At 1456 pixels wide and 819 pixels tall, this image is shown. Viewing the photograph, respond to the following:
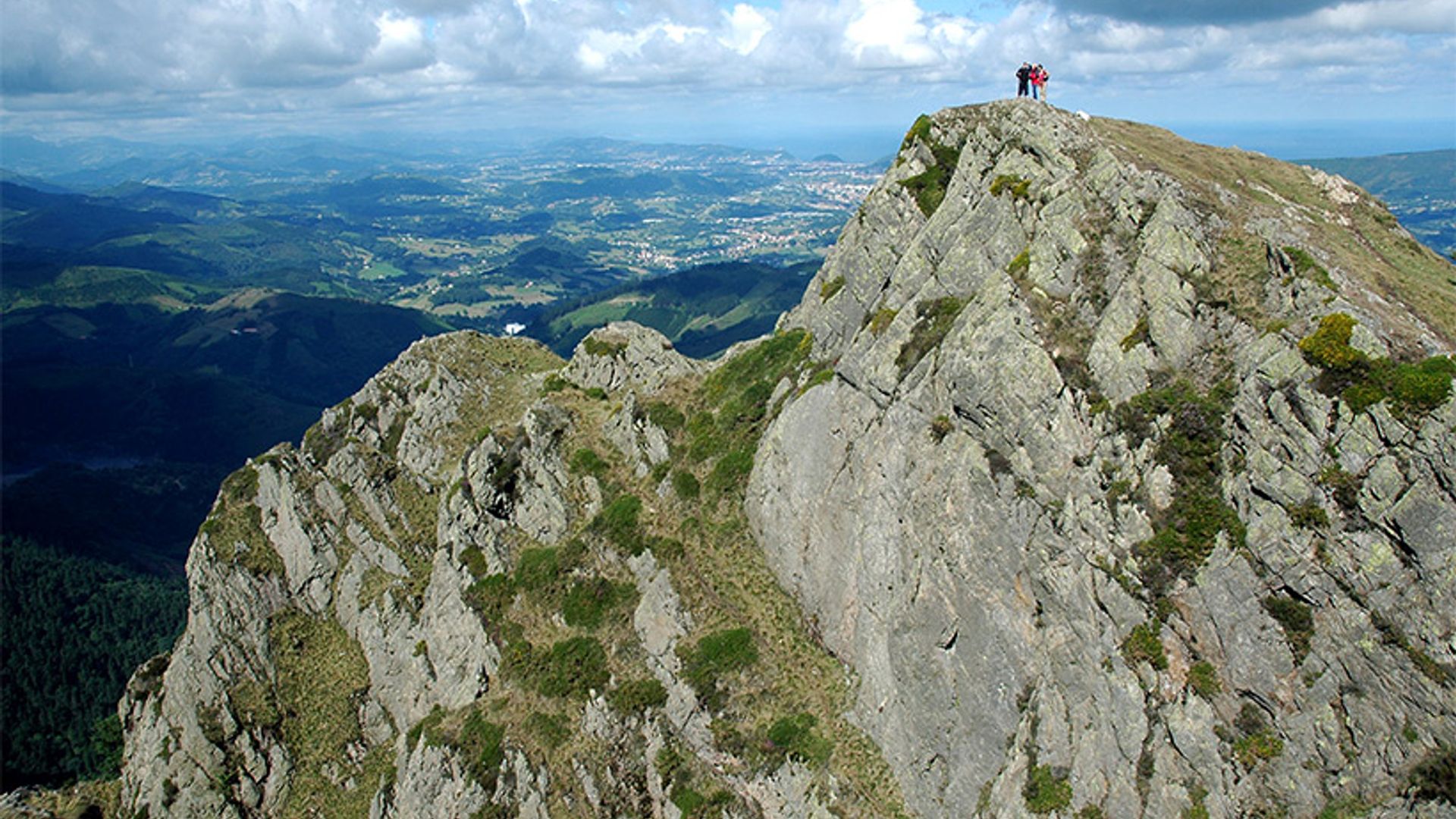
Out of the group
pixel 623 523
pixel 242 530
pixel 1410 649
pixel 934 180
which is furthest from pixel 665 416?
pixel 1410 649

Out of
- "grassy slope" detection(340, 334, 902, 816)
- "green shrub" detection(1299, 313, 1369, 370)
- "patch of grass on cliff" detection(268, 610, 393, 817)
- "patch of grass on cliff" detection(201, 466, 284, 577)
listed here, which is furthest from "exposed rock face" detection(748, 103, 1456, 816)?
"patch of grass on cliff" detection(201, 466, 284, 577)

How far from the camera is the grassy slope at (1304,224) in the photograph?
100ft

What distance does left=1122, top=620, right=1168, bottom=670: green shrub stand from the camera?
27.0m

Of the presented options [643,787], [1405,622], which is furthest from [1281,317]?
[643,787]

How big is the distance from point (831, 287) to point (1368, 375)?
29869 mm

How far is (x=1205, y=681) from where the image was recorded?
2631cm

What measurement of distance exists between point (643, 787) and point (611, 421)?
83.0 feet

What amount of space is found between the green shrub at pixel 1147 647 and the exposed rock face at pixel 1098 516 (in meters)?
0.13

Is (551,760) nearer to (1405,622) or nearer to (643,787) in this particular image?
(643,787)

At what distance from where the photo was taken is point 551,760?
1629 inches

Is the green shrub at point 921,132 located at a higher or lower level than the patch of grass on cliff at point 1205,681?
higher

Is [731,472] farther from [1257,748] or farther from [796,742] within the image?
[1257,748]

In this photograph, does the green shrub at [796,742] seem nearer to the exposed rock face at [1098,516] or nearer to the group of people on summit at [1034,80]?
the exposed rock face at [1098,516]

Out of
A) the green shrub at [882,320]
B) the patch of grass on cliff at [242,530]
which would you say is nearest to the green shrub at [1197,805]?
the green shrub at [882,320]
